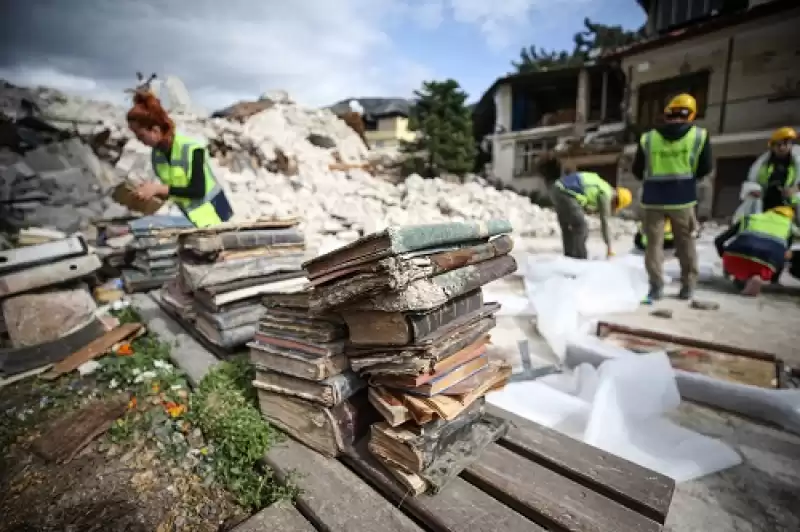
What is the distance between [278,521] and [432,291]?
2.86 feet

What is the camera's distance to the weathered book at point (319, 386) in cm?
141

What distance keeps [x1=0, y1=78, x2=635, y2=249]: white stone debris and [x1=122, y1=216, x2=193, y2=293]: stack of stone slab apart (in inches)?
145

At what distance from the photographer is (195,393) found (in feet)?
6.46

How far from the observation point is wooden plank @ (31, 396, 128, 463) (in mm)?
1661

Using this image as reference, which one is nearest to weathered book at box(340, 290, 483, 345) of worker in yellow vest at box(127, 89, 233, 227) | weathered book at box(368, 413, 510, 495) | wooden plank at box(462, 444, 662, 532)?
weathered book at box(368, 413, 510, 495)

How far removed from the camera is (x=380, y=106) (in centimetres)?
2742

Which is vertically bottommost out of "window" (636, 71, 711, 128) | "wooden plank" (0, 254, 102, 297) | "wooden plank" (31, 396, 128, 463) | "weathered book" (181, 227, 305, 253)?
"wooden plank" (31, 396, 128, 463)

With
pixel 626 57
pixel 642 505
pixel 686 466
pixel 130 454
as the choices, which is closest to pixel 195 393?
pixel 130 454

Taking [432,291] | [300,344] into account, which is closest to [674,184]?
[432,291]

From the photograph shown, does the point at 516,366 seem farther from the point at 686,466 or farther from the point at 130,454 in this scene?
the point at 130,454

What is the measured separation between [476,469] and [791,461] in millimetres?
1735

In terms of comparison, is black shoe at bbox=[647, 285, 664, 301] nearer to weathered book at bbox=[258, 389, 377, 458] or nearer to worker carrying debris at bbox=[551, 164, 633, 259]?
worker carrying debris at bbox=[551, 164, 633, 259]

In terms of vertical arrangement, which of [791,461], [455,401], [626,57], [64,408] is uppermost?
[626,57]

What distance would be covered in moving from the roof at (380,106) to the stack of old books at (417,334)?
87.4ft
